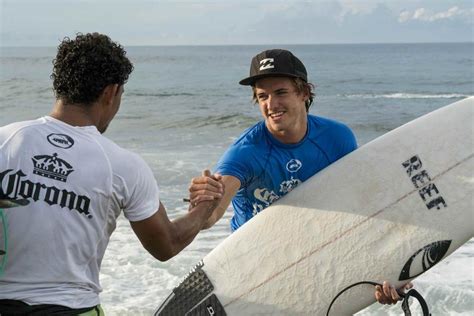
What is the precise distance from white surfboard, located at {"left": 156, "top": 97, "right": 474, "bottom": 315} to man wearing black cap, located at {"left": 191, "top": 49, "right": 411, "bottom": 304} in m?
0.17

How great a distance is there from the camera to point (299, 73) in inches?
147

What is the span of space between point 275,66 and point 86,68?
1379 mm

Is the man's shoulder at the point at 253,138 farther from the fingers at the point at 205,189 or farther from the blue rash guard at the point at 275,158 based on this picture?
the fingers at the point at 205,189

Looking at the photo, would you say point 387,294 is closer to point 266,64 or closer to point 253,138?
point 253,138

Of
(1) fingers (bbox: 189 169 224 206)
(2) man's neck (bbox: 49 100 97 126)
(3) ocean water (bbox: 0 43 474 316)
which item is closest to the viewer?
(2) man's neck (bbox: 49 100 97 126)

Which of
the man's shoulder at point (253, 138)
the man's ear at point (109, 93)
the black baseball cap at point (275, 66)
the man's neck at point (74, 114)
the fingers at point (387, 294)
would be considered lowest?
the fingers at point (387, 294)

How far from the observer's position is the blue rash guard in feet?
12.3

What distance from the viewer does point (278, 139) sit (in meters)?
3.76

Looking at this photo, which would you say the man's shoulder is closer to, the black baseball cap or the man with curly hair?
the black baseball cap

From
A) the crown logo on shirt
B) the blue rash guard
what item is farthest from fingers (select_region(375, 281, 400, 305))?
the crown logo on shirt

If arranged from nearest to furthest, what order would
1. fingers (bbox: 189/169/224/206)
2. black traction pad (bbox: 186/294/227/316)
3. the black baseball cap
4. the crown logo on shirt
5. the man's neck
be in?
the crown logo on shirt < the man's neck < fingers (bbox: 189/169/224/206) < the black baseball cap < black traction pad (bbox: 186/294/227/316)

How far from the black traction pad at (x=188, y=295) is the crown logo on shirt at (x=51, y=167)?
1.69m

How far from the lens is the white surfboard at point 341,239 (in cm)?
388

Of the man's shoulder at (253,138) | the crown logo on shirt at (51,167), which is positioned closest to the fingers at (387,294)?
the man's shoulder at (253,138)
